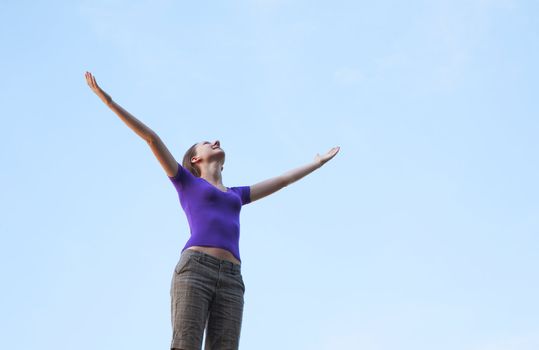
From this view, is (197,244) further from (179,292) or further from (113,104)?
(113,104)

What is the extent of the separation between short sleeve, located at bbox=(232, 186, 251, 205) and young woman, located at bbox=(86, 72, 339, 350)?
0.18 ft

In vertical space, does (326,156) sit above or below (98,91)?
above

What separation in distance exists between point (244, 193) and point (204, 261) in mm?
1122

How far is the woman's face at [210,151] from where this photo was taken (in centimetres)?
618

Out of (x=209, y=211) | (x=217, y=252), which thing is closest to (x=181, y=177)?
(x=209, y=211)

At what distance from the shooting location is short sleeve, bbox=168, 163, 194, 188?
5648mm

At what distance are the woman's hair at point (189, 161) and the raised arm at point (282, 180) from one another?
1.75 ft

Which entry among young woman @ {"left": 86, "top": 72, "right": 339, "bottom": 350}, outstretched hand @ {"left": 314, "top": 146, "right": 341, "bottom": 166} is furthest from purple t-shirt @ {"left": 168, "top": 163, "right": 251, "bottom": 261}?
outstretched hand @ {"left": 314, "top": 146, "right": 341, "bottom": 166}

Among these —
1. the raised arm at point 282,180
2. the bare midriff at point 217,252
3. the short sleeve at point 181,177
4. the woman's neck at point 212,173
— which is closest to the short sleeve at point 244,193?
the raised arm at point 282,180

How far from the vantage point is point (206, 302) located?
16.5ft

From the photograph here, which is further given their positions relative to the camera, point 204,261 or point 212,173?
point 212,173

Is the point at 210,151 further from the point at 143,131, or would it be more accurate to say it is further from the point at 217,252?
the point at 217,252

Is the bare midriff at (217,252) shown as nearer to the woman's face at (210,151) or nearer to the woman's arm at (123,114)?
the woman's arm at (123,114)

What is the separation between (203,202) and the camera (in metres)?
5.61
